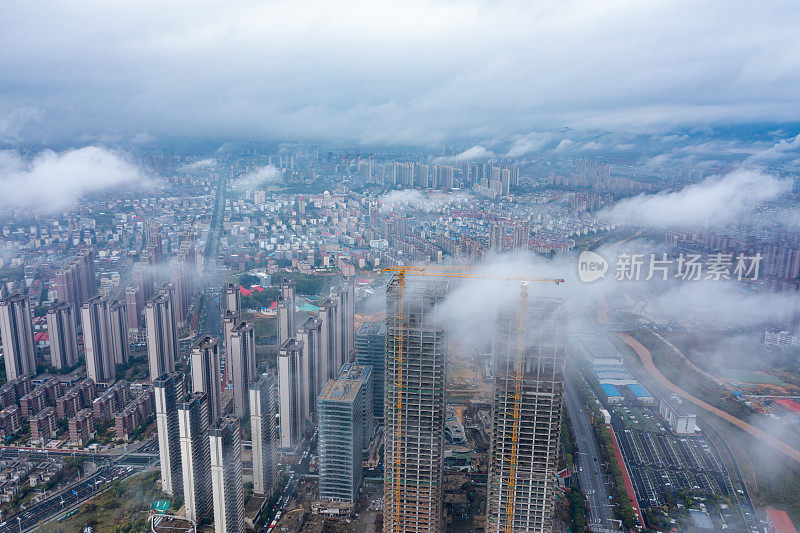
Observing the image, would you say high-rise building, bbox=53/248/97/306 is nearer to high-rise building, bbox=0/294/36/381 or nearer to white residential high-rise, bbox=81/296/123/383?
high-rise building, bbox=0/294/36/381

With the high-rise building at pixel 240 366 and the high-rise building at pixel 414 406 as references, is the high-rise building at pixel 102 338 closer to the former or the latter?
the high-rise building at pixel 240 366

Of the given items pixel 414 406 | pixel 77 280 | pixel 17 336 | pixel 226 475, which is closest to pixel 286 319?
pixel 226 475

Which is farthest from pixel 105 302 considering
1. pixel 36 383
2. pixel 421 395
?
pixel 421 395

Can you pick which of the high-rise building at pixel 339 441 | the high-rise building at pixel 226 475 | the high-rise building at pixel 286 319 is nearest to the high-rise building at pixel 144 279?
the high-rise building at pixel 286 319

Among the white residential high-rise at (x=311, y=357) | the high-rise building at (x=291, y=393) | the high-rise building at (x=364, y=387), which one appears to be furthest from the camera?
the white residential high-rise at (x=311, y=357)

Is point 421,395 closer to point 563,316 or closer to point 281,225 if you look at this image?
point 563,316

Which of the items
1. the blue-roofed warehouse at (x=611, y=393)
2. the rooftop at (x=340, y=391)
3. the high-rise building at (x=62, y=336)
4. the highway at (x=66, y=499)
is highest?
the rooftop at (x=340, y=391)
